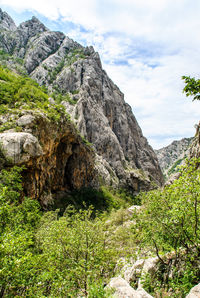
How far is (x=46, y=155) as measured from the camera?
37.7 metres

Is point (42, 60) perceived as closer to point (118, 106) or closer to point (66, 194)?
point (118, 106)

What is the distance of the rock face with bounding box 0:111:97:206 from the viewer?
2660 cm

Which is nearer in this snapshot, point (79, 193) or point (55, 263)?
point (55, 263)

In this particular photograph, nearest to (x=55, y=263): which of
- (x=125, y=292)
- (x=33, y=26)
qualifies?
(x=125, y=292)

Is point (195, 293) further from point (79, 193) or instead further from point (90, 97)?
point (90, 97)

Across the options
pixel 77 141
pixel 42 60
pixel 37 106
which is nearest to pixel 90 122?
pixel 77 141

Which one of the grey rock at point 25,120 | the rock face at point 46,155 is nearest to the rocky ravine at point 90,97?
the rock face at point 46,155

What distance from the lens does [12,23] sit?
17762 cm

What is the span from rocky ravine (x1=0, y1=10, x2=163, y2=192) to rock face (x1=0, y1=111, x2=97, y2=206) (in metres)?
17.5

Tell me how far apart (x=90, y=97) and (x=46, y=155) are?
240ft

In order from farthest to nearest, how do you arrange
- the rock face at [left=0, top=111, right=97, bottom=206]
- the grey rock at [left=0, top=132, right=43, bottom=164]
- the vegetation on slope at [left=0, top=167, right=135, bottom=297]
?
the rock face at [left=0, top=111, right=97, bottom=206], the grey rock at [left=0, top=132, right=43, bottom=164], the vegetation on slope at [left=0, top=167, right=135, bottom=297]

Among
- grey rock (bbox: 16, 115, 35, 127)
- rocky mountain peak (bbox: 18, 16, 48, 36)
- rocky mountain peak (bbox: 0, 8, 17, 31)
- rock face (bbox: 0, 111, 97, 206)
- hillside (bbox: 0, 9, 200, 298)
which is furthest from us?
rocky mountain peak (bbox: 0, 8, 17, 31)

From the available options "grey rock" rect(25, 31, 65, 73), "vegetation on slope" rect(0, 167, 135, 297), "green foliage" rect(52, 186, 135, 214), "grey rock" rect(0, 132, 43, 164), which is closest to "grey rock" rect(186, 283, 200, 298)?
"vegetation on slope" rect(0, 167, 135, 297)

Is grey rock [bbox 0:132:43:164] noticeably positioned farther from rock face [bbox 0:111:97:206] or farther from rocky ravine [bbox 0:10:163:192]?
rocky ravine [bbox 0:10:163:192]
